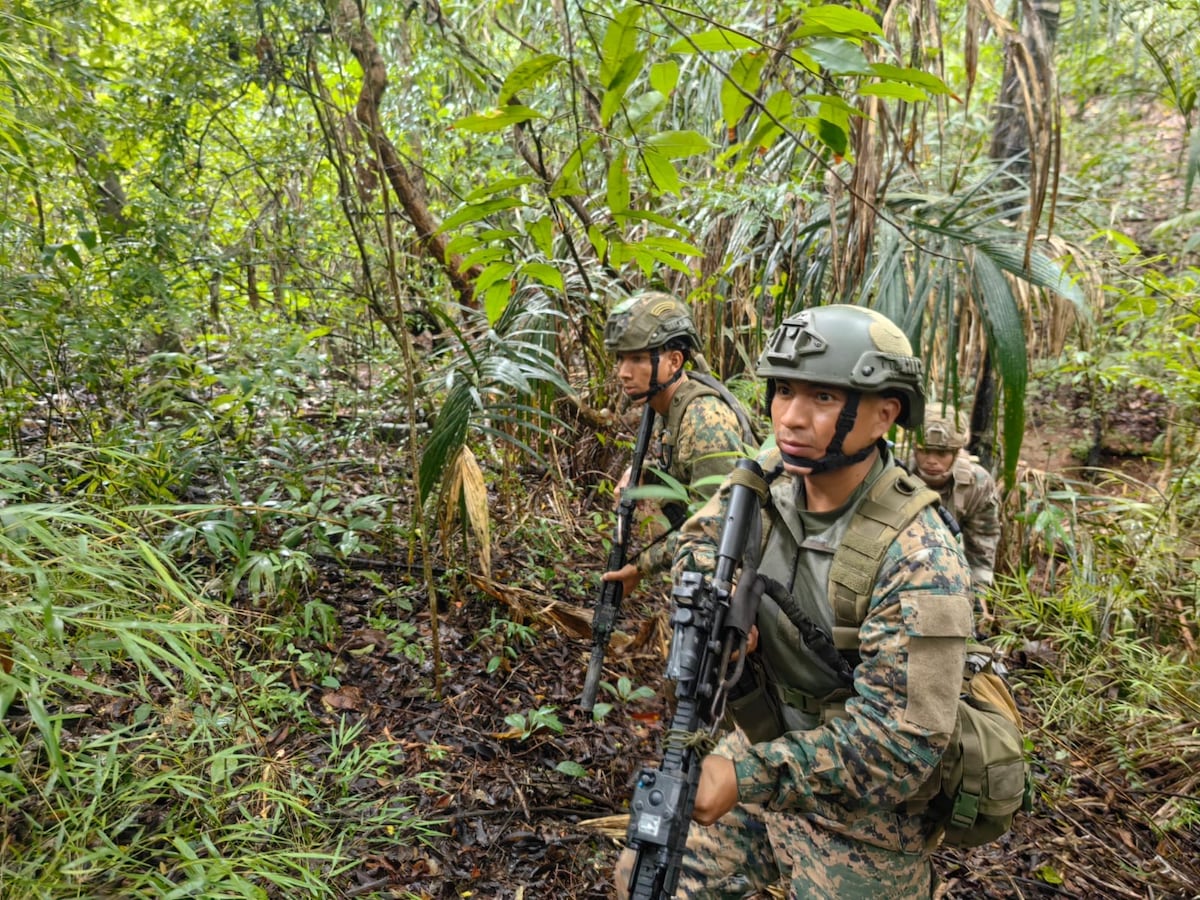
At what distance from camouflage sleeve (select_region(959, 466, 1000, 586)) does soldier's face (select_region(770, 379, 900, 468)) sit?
345cm

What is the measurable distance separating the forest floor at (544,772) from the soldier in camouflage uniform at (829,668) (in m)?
0.79

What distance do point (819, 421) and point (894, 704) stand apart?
2.26 feet

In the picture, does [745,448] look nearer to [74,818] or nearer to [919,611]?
[919,611]

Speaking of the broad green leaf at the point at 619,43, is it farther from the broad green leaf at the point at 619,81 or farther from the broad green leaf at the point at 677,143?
the broad green leaf at the point at 677,143

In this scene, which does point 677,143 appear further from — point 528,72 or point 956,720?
point 956,720

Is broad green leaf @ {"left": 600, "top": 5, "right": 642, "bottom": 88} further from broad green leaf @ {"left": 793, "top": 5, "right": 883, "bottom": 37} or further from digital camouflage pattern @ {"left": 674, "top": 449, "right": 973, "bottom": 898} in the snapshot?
digital camouflage pattern @ {"left": 674, "top": 449, "right": 973, "bottom": 898}

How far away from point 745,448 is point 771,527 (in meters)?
1.19

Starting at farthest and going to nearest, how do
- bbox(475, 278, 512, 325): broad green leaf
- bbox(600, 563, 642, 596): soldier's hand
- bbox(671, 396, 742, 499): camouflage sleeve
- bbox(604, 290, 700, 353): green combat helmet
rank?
bbox(600, 563, 642, 596): soldier's hand
bbox(604, 290, 700, 353): green combat helmet
bbox(671, 396, 742, 499): camouflage sleeve
bbox(475, 278, 512, 325): broad green leaf

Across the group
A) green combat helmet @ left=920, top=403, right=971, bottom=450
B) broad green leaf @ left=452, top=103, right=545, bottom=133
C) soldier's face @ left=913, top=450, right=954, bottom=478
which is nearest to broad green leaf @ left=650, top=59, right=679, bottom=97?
broad green leaf @ left=452, top=103, right=545, bottom=133

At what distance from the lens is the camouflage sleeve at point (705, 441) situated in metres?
3.29

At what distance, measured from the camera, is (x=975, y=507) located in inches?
193

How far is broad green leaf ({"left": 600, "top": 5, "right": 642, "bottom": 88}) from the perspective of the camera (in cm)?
146

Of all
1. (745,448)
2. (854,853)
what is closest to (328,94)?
(745,448)

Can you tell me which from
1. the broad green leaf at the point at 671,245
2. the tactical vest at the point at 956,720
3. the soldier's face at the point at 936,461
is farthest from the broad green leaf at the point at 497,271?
the soldier's face at the point at 936,461
